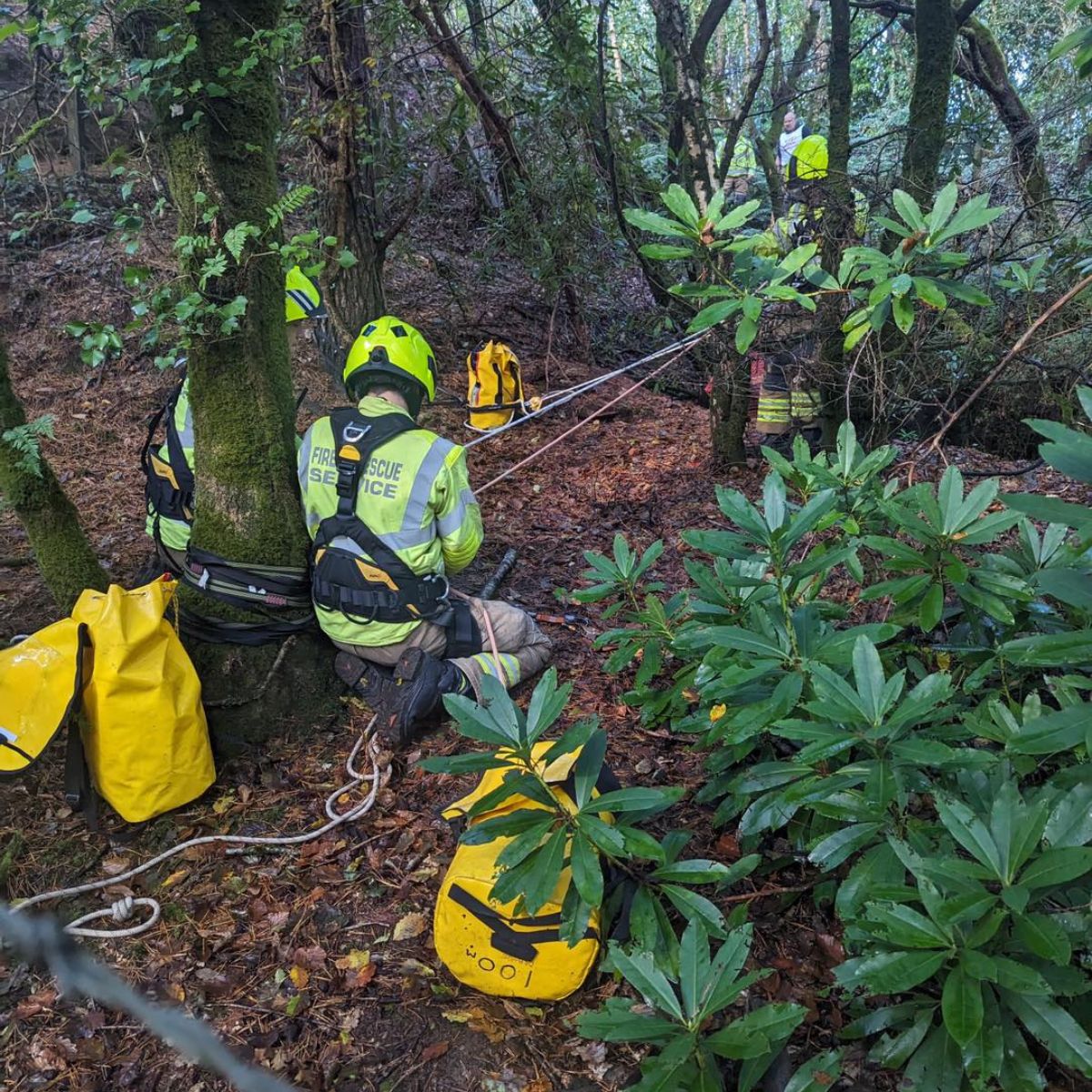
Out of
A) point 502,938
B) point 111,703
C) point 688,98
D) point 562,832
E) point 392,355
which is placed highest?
point 688,98

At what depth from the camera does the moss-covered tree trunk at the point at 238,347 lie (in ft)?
9.20

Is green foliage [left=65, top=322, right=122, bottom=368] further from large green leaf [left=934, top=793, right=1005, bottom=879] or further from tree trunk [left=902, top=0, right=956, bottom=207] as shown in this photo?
tree trunk [left=902, top=0, right=956, bottom=207]

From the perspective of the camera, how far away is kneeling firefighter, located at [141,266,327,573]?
3506 mm

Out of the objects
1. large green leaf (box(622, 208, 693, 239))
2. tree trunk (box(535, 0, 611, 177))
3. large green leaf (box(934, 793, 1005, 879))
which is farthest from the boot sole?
tree trunk (box(535, 0, 611, 177))

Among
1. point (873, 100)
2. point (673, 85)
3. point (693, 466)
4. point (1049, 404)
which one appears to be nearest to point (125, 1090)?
point (693, 466)

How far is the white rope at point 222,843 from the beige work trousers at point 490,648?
1.03 feet

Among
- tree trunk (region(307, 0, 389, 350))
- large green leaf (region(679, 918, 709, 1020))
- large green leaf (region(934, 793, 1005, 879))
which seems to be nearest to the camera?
large green leaf (region(934, 793, 1005, 879))

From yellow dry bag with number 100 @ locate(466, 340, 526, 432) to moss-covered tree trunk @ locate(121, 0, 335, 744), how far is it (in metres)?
2.95

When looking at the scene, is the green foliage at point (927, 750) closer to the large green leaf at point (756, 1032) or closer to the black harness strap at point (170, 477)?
the large green leaf at point (756, 1032)

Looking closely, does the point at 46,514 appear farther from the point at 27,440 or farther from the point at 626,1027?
the point at 626,1027

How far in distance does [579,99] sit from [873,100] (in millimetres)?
4825

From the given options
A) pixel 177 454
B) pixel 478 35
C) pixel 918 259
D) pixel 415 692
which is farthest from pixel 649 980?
pixel 478 35

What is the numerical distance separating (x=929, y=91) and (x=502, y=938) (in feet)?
15.8

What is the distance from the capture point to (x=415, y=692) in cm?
314
